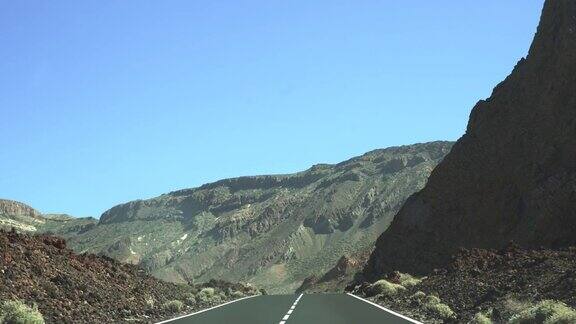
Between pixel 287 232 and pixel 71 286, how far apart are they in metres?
130

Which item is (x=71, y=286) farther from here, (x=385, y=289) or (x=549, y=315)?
(x=385, y=289)

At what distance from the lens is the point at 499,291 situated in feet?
82.2

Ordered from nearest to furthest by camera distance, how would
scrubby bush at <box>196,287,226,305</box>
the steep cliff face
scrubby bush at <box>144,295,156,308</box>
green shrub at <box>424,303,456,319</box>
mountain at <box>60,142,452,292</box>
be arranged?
green shrub at <box>424,303,456,319</box>
scrubby bush at <box>144,295,156,308</box>
scrubby bush at <box>196,287,226,305</box>
the steep cliff face
mountain at <box>60,142,452,292</box>

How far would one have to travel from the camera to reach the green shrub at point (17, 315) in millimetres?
16453

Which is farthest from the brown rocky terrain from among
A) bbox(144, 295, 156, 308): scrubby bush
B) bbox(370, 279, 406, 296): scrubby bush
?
bbox(370, 279, 406, 296): scrubby bush

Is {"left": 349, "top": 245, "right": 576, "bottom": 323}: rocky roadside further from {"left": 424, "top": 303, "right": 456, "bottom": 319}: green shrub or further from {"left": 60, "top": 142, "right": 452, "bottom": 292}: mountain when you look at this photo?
{"left": 60, "top": 142, "right": 452, "bottom": 292}: mountain

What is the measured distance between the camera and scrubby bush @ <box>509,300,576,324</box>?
Result: 1401 cm

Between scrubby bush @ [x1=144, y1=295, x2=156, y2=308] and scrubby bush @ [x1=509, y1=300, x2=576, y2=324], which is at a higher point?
scrubby bush @ [x1=144, y1=295, x2=156, y2=308]

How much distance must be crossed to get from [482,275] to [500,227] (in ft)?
66.6

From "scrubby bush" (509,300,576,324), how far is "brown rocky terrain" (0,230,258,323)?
12.6 metres

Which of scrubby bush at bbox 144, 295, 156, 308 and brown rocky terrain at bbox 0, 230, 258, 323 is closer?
brown rocky terrain at bbox 0, 230, 258, 323

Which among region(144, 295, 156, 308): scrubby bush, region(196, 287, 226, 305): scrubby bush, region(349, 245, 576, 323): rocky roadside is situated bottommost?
region(349, 245, 576, 323): rocky roadside

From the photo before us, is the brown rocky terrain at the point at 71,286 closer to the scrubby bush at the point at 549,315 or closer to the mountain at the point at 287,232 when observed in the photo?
the scrubby bush at the point at 549,315

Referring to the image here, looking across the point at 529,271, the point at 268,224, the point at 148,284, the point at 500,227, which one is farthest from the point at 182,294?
the point at 268,224
